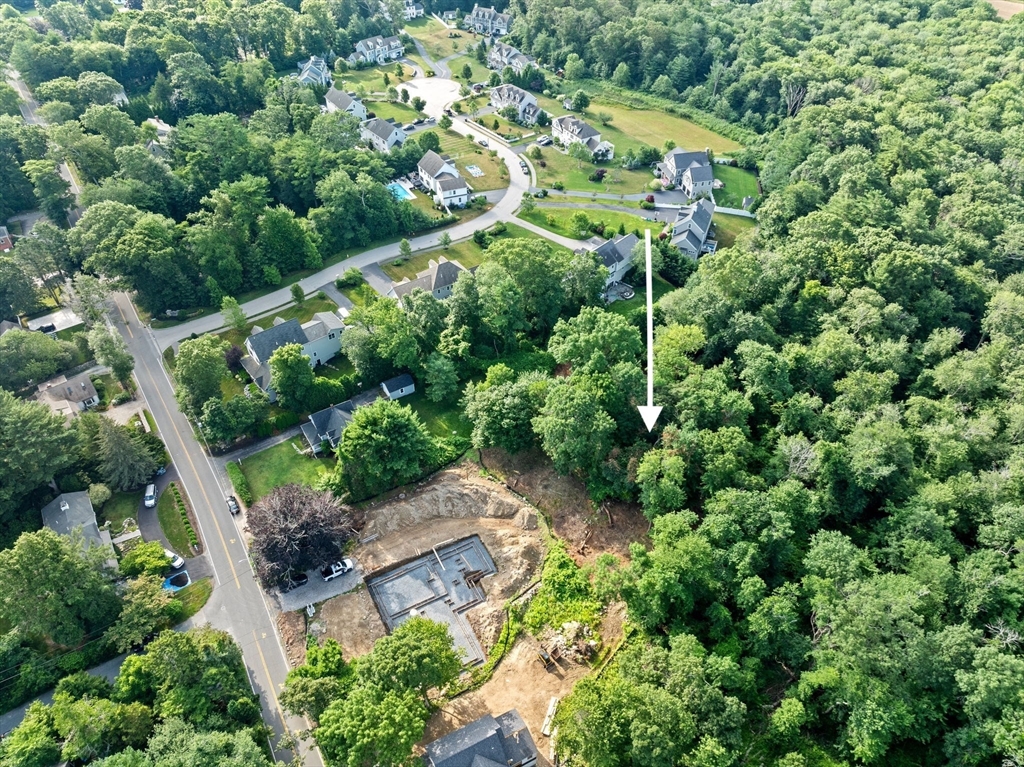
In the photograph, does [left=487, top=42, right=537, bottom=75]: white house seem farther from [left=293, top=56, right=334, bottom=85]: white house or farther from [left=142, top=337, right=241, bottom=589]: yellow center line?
[left=142, top=337, right=241, bottom=589]: yellow center line

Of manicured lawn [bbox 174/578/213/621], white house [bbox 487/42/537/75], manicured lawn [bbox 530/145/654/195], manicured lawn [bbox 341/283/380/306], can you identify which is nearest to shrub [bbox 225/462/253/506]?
manicured lawn [bbox 174/578/213/621]

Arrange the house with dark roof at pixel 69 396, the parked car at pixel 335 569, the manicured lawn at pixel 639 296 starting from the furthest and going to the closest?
the manicured lawn at pixel 639 296
the house with dark roof at pixel 69 396
the parked car at pixel 335 569

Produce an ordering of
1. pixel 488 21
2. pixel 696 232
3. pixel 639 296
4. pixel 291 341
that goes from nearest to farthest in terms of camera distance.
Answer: pixel 291 341 → pixel 639 296 → pixel 696 232 → pixel 488 21

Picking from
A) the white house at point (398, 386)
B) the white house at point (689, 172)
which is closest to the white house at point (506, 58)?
the white house at point (689, 172)

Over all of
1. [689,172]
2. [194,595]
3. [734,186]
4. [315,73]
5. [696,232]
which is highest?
[315,73]

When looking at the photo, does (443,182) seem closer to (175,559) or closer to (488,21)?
(175,559)

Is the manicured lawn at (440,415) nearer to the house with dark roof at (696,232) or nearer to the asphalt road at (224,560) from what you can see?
the asphalt road at (224,560)

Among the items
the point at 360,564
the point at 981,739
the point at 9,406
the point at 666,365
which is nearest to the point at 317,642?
the point at 360,564

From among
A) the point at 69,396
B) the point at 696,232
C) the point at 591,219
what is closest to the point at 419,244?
the point at 591,219
